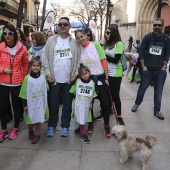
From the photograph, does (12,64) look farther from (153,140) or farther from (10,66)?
(153,140)

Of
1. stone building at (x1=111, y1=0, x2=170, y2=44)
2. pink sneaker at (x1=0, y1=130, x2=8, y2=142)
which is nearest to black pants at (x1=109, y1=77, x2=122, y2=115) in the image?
pink sneaker at (x1=0, y1=130, x2=8, y2=142)

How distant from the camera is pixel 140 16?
1146 inches

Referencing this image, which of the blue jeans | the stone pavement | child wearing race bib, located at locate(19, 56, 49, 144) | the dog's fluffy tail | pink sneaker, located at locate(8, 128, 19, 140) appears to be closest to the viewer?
the dog's fluffy tail

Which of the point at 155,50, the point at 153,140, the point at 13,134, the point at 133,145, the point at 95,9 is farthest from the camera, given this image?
the point at 95,9

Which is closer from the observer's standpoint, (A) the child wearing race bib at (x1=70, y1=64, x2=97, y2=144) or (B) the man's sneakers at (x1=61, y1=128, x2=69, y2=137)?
(A) the child wearing race bib at (x1=70, y1=64, x2=97, y2=144)

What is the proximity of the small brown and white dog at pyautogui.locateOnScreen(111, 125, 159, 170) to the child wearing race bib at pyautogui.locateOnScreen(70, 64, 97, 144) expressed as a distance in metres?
0.83

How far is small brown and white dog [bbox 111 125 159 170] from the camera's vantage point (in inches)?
125

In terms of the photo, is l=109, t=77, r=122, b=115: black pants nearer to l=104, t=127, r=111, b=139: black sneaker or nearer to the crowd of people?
the crowd of people

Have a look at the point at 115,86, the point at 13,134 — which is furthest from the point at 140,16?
the point at 13,134

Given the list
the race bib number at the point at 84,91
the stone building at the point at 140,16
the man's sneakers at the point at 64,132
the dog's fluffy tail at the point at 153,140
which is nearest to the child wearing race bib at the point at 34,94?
the man's sneakers at the point at 64,132

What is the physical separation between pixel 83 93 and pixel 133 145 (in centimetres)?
117

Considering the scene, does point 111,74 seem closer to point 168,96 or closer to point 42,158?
point 42,158

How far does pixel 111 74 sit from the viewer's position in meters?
4.63

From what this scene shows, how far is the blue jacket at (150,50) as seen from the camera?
17.0 ft
